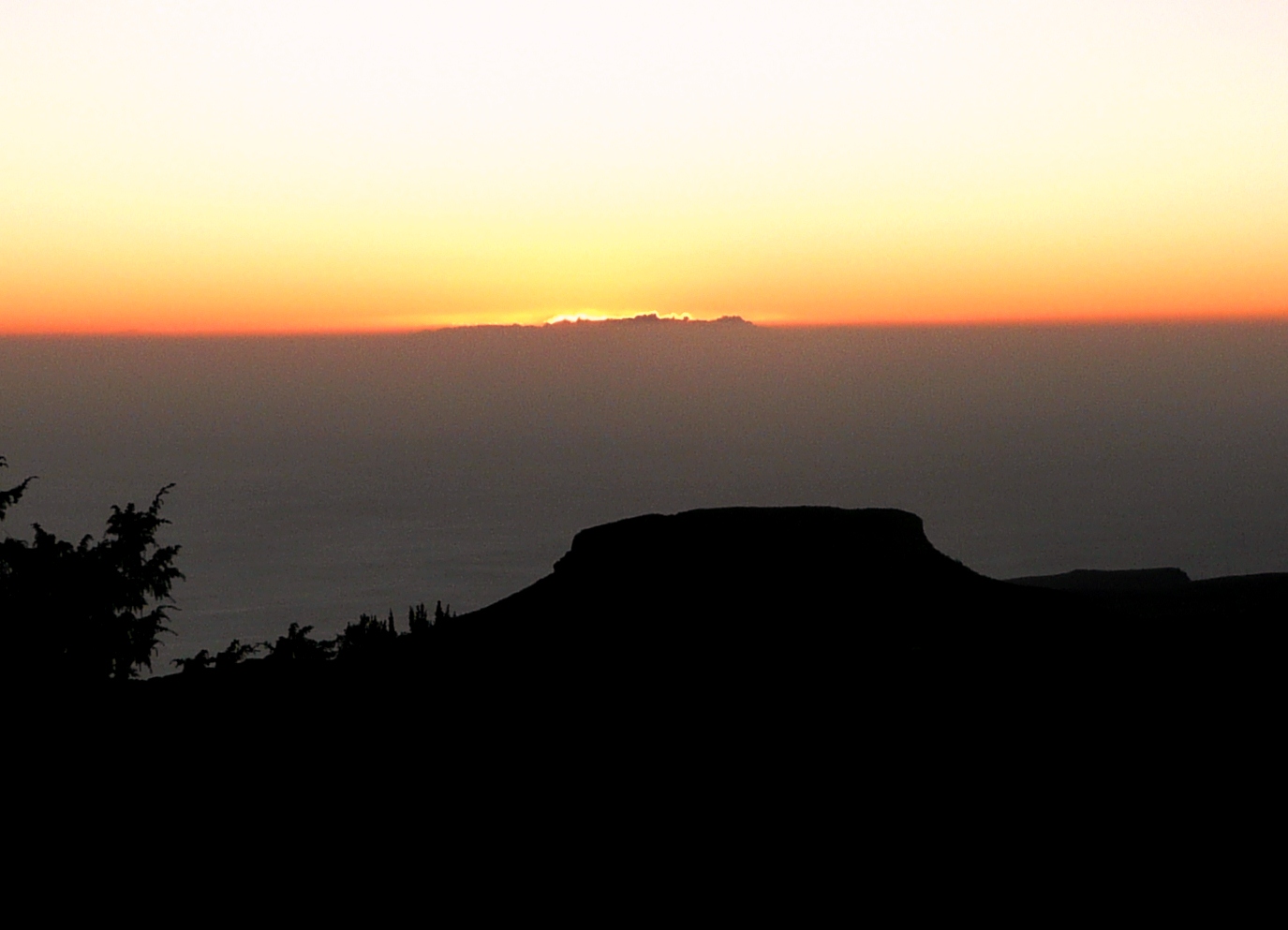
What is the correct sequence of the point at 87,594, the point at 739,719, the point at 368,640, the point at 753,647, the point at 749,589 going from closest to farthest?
the point at 739,719 < the point at 753,647 < the point at 749,589 < the point at 368,640 < the point at 87,594

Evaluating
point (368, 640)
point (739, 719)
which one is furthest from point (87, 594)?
point (739, 719)

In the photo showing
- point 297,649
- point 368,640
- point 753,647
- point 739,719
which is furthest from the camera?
point 297,649

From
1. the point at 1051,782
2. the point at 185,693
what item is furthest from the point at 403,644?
the point at 1051,782

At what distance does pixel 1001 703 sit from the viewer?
24.6m

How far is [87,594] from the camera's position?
47.2 m

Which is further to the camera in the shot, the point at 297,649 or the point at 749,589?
the point at 297,649

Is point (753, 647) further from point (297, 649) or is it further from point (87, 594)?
point (87, 594)

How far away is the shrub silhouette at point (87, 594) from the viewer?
150 ft

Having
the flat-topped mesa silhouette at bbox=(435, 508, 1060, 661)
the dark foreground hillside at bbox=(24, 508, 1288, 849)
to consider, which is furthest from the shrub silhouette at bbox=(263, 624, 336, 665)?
the flat-topped mesa silhouette at bbox=(435, 508, 1060, 661)

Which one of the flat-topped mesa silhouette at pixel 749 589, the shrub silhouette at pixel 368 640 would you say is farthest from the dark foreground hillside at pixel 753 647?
the shrub silhouette at pixel 368 640

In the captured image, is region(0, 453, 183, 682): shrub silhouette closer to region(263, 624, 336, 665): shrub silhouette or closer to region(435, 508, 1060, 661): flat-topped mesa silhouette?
region(263, 624, 336, 665): shrub silhouette

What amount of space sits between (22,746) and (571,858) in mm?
14318

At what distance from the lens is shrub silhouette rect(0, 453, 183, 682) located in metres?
45.8

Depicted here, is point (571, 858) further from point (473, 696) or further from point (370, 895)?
point (473, 696)
